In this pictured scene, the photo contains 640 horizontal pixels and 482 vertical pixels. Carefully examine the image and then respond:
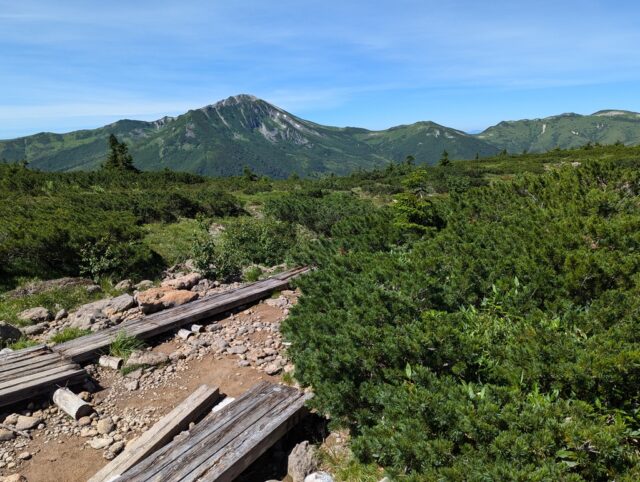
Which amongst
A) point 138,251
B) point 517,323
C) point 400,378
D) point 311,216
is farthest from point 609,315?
point 311,216

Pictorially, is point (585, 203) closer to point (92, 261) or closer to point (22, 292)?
point (92, 261)

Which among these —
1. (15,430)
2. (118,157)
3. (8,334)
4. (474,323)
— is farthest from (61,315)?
(118,157)

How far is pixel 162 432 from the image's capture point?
5191 mm

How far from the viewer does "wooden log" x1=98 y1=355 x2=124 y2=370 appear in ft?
23.0

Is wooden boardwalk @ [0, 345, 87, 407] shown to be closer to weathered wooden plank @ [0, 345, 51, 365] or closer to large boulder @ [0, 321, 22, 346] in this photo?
weathered wooden plank @ [0, 345, 51, 365]

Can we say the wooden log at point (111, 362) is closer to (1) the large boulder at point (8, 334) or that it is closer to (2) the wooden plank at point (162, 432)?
(2) the wooden plank at point (162, 432)

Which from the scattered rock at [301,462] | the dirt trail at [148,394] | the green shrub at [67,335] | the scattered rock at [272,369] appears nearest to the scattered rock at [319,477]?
the scattered rock at [301,462]

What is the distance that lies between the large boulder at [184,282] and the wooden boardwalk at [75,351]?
1.32 meters

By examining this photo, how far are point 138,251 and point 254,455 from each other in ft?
29.2

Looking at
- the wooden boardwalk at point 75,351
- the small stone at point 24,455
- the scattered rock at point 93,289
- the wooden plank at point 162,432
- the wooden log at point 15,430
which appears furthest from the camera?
the scattered rock at point 93,289

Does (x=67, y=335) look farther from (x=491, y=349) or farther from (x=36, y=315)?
(x=491, y=349)

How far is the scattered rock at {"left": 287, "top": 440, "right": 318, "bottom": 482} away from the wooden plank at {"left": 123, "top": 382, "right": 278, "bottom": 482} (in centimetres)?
83

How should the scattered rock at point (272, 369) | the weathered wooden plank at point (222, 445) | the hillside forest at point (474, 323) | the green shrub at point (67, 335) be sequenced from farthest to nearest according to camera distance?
the green shrub at point (67, 335), the scattered rock at point (272, 369), the weathered wooden plank at point (222, 445), the hillside forest at point (474, 323)

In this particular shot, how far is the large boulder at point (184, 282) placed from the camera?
10344 millimetres
